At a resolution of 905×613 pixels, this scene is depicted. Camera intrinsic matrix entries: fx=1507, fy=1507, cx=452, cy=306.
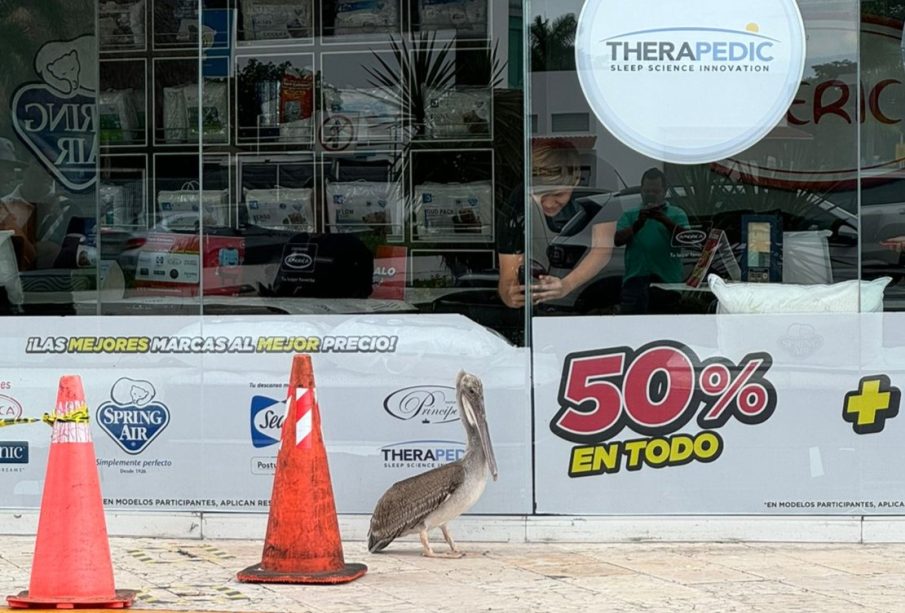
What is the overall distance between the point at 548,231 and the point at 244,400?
1.98 m

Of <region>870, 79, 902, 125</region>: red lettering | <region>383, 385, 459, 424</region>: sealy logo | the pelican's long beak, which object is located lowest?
the pelican's long beak

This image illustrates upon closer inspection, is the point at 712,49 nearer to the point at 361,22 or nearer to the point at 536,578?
the point at 361,22

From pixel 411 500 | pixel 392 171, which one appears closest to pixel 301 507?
pixel 411 500

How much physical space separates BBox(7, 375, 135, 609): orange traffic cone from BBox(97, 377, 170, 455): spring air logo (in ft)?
5.64

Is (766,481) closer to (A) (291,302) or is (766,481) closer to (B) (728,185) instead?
(B) (728,185)

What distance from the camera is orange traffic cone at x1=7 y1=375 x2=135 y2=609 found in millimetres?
6773

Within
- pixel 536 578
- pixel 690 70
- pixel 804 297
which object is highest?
pixel 690 70

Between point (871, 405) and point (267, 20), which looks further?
point (267, 20)

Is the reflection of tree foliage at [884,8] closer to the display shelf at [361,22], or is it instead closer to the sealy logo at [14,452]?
the display shelf at [361,22]

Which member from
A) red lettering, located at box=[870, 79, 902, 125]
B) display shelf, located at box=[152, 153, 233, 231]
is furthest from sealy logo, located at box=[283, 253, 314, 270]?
red lettering, located at box=[870, 79, 902, 125]

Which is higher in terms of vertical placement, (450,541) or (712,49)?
(712,49)

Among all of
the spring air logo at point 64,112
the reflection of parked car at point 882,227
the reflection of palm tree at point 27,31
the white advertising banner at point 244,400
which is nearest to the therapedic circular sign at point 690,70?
the reflection of parked car at point 882,227

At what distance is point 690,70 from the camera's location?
8.32 metres

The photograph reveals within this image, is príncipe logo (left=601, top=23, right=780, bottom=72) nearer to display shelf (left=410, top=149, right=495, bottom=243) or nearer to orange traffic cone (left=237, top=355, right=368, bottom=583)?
display shelf (left=410, top=149, right=495, bottom=243)
